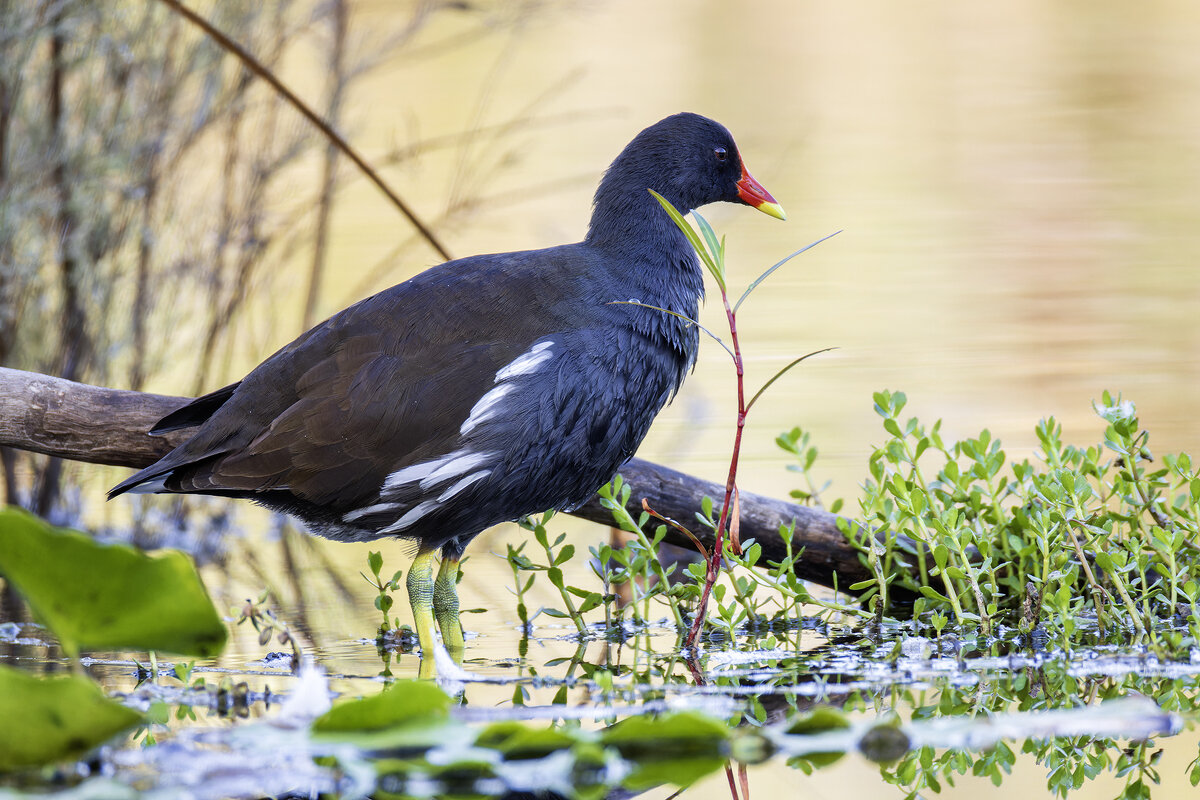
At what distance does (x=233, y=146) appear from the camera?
4.93 metres

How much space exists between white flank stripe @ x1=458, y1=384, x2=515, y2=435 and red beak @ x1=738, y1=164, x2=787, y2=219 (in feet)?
3.61

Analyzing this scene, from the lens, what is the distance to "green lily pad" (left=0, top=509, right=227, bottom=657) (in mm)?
2002

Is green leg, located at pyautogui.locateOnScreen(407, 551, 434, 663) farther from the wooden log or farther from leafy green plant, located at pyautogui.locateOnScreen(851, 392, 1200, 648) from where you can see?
leafy green plant, located at pyautogui.locateOnScreen(851, 392, 1200, 648)

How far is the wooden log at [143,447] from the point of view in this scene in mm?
3340

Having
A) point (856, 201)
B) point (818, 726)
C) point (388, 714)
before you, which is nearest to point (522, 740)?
point (388, 714)

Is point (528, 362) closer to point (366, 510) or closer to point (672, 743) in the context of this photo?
point (366, 510)

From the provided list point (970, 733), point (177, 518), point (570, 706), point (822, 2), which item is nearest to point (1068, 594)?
point (970, 733)

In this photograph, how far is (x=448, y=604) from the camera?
10.2 feet

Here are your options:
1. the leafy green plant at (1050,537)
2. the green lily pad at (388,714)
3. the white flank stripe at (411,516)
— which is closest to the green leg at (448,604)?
the white flank stripe at (411,516)

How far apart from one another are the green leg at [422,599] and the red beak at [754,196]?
1288mm

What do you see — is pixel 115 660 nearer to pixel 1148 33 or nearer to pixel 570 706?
pixel 570 706

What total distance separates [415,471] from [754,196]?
130 cm

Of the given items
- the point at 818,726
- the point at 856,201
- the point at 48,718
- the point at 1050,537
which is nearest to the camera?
the point at 48,718

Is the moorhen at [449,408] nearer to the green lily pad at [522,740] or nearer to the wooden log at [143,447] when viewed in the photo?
the wooden log at [143,447]
